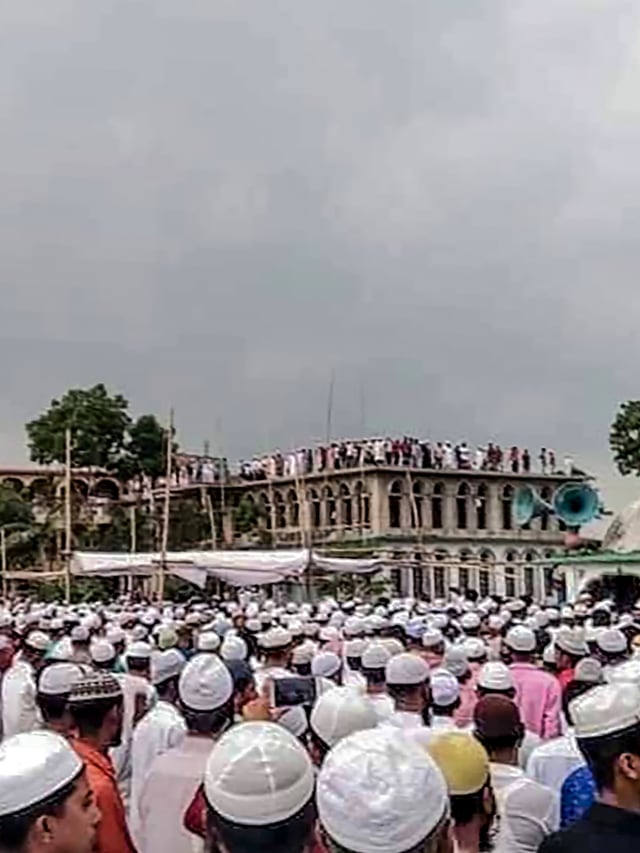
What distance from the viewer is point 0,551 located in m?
45.0

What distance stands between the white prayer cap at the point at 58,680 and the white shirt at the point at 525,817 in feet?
8.50

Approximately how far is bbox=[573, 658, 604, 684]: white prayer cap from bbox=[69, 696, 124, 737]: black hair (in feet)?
9.86

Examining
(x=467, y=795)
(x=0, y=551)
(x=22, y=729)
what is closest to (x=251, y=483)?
(x=0, y=551)

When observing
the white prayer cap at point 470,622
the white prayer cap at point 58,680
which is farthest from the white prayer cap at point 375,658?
the white prayer cap at point 470,622

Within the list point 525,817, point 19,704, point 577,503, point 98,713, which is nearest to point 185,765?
point 98,713

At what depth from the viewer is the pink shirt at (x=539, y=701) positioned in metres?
9.00

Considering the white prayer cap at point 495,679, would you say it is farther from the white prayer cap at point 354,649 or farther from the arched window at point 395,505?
the arched window at point 395,505

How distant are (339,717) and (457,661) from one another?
457 centimetres

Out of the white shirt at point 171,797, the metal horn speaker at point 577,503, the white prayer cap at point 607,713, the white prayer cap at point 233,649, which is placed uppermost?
the metal horn speaker at point 577,503

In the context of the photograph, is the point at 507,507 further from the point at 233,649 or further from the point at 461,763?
the point at 461,763

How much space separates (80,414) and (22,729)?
64.9 m

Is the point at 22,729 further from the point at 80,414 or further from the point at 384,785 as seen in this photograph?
the point at 80,414

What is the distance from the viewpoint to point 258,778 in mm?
3604

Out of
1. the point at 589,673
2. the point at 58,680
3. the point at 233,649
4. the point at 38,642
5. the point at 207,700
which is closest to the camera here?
the point at 207,700
